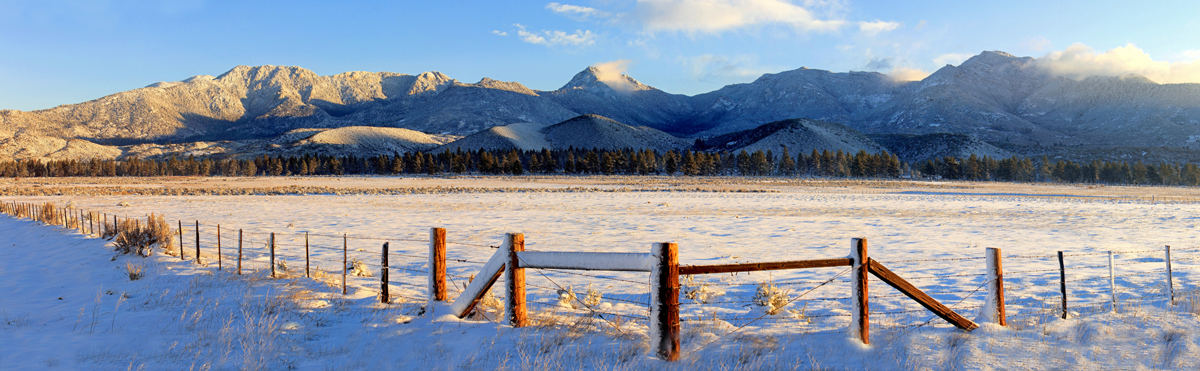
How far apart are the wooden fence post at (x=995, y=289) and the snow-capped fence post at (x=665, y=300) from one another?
13.9 feet

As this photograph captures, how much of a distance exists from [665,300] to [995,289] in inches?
182

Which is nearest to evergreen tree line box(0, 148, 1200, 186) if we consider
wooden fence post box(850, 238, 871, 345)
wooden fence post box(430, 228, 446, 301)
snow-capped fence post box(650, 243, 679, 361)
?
wooden fence post box(430, 228, 446, 301)

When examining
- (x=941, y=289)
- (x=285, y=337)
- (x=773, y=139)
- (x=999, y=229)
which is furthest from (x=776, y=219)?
(x=773, y=139)

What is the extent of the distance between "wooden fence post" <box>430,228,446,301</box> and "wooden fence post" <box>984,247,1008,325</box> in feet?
22.7

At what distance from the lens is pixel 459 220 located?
89.2 feet

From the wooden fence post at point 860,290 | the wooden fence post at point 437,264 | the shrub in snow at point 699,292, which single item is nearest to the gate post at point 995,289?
the wooden fence post at point 860,290

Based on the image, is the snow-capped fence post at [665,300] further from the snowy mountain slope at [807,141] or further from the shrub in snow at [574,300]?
the snowy mountain slope at [807,141]

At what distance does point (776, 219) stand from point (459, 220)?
1467cm

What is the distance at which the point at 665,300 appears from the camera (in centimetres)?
572

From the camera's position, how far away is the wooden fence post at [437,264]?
810 centimetres

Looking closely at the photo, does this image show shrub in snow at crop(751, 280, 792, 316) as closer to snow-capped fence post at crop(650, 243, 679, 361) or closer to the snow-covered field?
the snow-covered field

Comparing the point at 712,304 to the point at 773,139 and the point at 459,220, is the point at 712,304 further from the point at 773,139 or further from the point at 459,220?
the point at 773,139

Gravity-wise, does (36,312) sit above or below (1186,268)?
above

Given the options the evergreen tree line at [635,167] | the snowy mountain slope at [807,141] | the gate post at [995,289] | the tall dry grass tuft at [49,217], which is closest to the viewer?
the gate post at [995,289]
